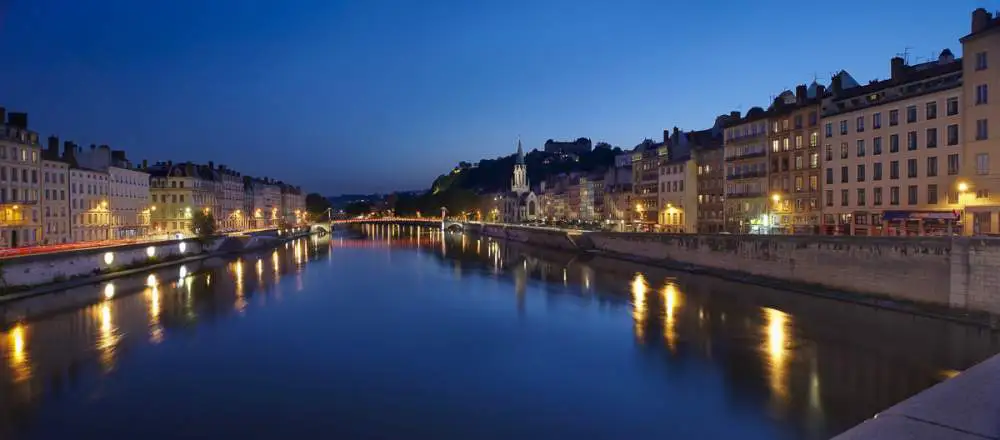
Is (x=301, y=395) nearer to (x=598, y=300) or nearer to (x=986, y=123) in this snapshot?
(x=598, y=300)

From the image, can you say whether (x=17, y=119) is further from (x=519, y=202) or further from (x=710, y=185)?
(x=519, y=202)

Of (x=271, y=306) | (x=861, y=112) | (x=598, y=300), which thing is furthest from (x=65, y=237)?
(x=861, y=112)

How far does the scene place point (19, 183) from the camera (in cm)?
4653

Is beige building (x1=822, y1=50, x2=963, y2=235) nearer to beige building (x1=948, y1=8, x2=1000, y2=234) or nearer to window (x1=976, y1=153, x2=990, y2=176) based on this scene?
beige building (x1=948, y1=8, x2=1000, y2=234)

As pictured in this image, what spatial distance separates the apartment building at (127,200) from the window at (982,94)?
213 ft

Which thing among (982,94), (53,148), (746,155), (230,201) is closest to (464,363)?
(982,94)

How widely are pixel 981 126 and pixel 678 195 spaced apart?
33961mm

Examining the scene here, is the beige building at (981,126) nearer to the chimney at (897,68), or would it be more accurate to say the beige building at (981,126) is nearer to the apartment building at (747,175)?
the chimney at (897,68)

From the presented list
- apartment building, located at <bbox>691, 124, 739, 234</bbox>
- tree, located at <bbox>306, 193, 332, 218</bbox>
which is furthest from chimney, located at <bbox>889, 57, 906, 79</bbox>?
tree, located at <bbox>306, 193, 332, 218</bbox>

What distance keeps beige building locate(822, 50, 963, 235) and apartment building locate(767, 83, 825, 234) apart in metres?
2.33

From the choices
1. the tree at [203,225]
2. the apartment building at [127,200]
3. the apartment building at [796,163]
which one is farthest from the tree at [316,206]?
the apartment building at [796,163]

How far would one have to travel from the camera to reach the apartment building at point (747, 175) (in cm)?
4891

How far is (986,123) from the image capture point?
2762 centimetres

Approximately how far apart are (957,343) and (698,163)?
39359mm
